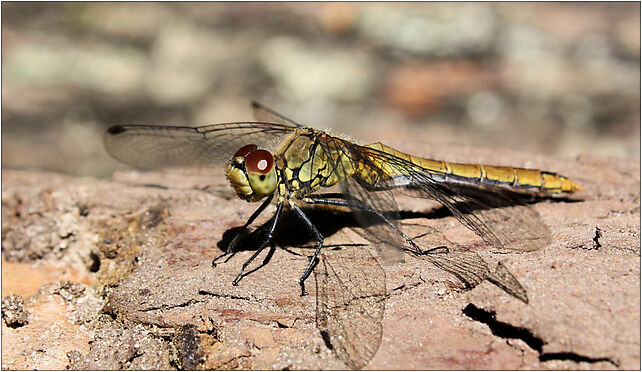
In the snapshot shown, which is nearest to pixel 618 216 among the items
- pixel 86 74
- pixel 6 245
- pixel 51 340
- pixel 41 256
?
pixel 51 340

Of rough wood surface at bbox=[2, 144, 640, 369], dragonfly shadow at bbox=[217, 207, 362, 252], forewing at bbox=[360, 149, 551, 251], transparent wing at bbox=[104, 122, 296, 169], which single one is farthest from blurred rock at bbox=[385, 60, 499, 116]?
dragonfly shadow at bbox=[217, 207, 362, 252]

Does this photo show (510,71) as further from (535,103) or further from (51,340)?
(51,340)

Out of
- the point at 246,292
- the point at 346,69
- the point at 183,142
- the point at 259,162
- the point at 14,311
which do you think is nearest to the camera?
the point at 246,292

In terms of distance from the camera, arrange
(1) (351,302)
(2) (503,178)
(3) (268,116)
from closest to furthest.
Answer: (1) (351,302)
(2) (503,178)
(3) (268,116)

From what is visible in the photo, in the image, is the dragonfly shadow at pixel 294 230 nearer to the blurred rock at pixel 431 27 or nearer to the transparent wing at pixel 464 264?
the transparent wing at pixel 464 264

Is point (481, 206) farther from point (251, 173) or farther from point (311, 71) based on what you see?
point (311, 71)

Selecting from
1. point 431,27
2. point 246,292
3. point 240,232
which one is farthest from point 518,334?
point 431,27
